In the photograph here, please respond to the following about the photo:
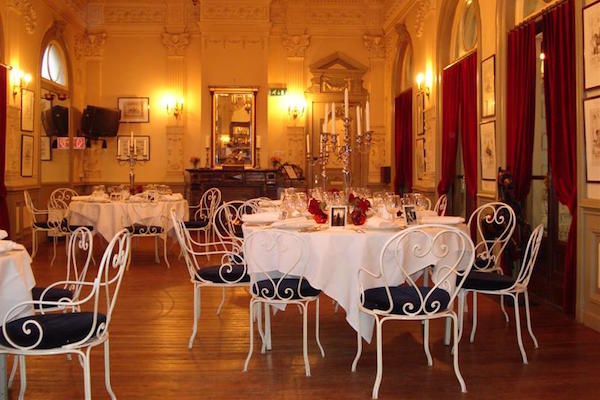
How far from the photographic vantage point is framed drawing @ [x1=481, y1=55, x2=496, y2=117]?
6.98m

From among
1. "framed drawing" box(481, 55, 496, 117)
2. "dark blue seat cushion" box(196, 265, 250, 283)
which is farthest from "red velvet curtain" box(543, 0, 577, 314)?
"dark blue seat cushion" box(196, 265, 250, 283)

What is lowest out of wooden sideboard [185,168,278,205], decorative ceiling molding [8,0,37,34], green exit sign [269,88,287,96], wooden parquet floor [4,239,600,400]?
wooden parquet floor [4,239,600,400]

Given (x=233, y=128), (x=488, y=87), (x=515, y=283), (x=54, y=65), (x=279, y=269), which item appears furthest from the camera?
(x=233, y=128)

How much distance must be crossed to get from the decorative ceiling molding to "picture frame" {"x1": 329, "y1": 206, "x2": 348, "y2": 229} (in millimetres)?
7578

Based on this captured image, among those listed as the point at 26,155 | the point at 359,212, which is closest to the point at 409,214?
the point at 359,212

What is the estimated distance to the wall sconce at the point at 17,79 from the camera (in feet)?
30.2

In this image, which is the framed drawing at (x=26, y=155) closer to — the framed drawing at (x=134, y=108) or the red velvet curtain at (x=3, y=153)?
the red velvet curtain at (x=3, y=153)

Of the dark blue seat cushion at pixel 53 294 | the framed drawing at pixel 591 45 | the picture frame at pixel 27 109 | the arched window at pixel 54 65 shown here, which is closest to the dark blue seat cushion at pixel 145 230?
the picture frame at pixel 27 109

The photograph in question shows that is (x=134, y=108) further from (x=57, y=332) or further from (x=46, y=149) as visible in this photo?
(x=57, y=332)

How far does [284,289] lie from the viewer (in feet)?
12.8

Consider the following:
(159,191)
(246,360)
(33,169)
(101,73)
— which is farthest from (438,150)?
(101,73)

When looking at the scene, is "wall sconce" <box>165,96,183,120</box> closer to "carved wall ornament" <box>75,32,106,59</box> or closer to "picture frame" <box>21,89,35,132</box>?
"carved wall ornament" <box>75,32,106,59</box>

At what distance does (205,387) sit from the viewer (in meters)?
3.62

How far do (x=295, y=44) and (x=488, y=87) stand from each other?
258 inches
